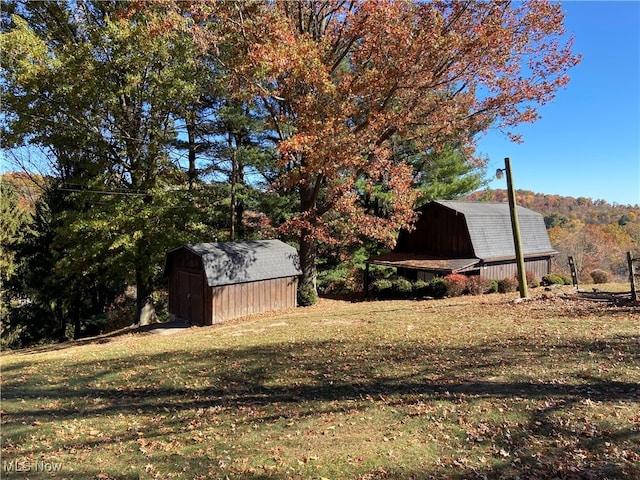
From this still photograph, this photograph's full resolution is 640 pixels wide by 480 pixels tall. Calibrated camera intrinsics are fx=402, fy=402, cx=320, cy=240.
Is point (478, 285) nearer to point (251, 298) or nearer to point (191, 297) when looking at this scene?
point (251, 298)

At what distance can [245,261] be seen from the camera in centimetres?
2031

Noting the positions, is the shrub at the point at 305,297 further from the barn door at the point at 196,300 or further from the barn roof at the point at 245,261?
the barn door at the point at 196,300

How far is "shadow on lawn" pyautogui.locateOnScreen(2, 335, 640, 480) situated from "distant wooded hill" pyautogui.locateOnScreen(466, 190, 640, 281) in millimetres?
27897

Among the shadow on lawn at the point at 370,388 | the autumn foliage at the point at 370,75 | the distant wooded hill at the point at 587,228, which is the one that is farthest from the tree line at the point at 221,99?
the distant wooded hill at the point at 587,228

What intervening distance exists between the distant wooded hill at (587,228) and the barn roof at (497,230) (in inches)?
245

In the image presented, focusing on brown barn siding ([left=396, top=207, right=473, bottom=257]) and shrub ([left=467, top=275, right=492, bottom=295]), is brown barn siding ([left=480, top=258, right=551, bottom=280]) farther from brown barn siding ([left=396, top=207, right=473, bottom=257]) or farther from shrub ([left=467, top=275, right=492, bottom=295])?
shrub ([left=467, top=275, right=492, bottom=295])

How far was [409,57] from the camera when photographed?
17469 mm

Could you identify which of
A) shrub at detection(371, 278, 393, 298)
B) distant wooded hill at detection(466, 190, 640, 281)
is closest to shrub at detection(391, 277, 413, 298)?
shrub at detection(371, 278, 393, 298)

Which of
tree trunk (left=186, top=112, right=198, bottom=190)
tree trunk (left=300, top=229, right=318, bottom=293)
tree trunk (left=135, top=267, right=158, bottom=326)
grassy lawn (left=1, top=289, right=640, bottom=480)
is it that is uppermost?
tree trunk (left=186, top=112, right=198, bottom=190)

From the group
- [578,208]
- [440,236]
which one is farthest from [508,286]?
[578,208]

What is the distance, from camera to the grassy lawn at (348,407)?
17.7ft

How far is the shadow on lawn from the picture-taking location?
5465 mm

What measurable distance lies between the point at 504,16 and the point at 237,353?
1881 centimetres

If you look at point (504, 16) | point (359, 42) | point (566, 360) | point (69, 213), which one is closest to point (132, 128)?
point (69, 213)
